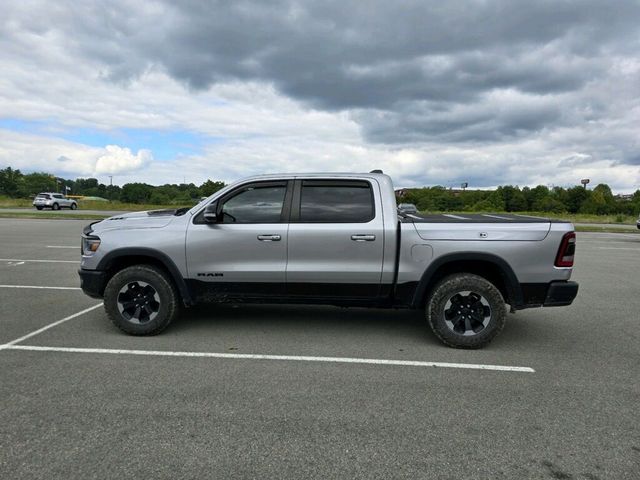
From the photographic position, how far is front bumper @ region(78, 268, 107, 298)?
4824 millimetres

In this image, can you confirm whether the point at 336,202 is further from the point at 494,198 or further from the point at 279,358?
the point at 494,198

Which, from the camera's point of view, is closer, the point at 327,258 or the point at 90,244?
the point at 327,258

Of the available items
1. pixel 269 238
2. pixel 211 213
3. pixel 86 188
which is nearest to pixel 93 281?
pixel 211 213

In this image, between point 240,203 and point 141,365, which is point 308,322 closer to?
point 240,203

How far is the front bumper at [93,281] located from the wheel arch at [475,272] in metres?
3.45

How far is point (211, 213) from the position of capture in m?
4.61

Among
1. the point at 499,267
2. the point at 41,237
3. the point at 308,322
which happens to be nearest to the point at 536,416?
the point at 499,267

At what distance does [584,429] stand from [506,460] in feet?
2.55

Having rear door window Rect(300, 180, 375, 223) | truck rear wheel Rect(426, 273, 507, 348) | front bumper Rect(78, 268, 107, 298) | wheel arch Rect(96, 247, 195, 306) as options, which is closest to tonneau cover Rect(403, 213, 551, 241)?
truck rear wheel Rect(426, 273, 507, 348)

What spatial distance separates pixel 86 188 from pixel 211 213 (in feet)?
619

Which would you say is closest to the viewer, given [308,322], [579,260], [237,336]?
[237,336]

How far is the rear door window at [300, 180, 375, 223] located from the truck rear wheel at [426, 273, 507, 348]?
3.68ft

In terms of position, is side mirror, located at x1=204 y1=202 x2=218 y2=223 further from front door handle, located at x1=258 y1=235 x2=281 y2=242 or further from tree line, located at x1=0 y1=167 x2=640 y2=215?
tree line, located at x1=0 y1=167 x2=640 y2=215

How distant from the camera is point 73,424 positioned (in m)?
2.91
